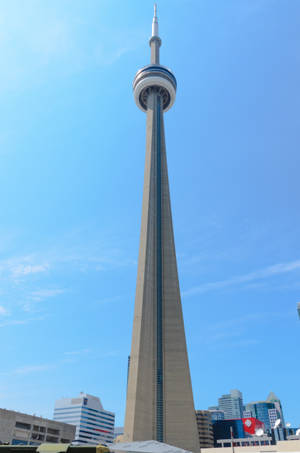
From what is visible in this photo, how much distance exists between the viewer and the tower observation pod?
39.8 m

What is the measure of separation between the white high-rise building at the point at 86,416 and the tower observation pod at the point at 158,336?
111295 millimetres

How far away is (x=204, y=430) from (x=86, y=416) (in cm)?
5644

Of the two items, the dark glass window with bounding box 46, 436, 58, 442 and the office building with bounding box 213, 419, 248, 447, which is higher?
the office building with bounding box 213, 419, 248, 447

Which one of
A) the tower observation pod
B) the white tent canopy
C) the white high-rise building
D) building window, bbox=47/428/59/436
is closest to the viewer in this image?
the white tent canopy

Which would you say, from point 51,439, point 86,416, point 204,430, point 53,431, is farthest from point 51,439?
point 86,416

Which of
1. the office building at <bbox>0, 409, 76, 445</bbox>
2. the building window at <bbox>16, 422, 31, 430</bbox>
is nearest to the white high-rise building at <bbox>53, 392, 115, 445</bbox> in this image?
the office building at <bbox>0, 409, 76, 445</bbox>

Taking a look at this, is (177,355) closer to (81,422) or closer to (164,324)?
(164,324)

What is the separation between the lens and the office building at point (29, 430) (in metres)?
55.4

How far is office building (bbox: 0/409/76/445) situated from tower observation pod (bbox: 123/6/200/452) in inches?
984

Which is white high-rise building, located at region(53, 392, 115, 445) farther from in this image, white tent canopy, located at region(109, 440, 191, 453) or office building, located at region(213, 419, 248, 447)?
white tent canopy, located at region(109, 440, 191, 453)

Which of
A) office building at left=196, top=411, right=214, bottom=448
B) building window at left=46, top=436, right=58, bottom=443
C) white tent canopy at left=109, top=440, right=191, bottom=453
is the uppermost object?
office building at left=196, top=411, right=214, bottom=448

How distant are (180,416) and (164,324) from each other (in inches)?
421

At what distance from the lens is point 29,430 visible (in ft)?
196

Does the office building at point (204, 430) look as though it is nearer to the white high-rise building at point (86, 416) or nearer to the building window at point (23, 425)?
the white high-rise building at point (86, 416)
